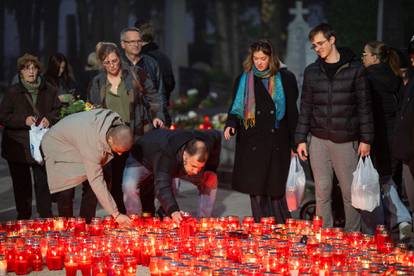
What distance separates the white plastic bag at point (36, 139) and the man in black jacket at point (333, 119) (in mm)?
2337

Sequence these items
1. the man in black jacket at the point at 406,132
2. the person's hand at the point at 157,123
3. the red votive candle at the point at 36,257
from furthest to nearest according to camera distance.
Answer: the person's hand at the point at 157,123 < the man in black jacket at the point at 406,132 < the red votive candle at the point at 36,257

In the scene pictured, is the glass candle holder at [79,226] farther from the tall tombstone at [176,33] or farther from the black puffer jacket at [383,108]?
the tall tombstone at [176,33]

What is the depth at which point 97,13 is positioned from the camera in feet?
95.0

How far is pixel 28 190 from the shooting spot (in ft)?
35.6

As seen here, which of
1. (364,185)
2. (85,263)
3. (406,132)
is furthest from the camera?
(364,185)

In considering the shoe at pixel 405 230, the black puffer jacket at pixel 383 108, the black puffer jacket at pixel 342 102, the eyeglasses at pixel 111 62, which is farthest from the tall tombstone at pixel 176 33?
the black puffer jacket at pixel 342 102

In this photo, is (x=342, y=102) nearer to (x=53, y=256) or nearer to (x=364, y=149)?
(x=364, y=149)

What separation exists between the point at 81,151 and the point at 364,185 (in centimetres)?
235

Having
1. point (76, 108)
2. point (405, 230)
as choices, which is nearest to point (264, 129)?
point (405, 230)

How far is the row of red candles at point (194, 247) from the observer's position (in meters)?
7.92

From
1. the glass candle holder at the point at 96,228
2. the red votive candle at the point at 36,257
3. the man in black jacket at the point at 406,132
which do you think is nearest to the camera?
the red votive candle at the point at 36,257

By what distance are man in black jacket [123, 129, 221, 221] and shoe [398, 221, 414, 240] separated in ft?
5.56

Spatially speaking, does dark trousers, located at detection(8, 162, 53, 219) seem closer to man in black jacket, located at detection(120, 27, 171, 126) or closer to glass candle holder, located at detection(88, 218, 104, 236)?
man in black jacket, located at detection(120, 27, 171, 126)

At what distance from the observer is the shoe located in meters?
10.1
